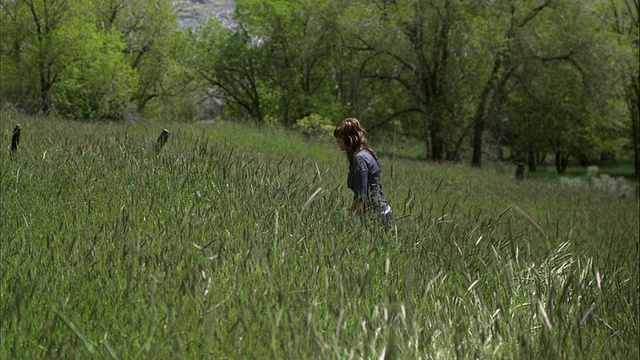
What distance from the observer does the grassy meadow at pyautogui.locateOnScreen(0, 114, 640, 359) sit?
2174 millimetres

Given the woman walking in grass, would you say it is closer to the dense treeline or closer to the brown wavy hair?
the brown wavy hair

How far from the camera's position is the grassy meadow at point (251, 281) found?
2.17 m

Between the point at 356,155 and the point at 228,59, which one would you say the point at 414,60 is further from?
the point at 356,155

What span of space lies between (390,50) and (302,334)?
22434mm

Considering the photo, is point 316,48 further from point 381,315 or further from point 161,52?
point 381,315

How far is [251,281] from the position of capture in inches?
111

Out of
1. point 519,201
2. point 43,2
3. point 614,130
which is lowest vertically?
point 519,201

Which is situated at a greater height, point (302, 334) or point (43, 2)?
point (43, 2)

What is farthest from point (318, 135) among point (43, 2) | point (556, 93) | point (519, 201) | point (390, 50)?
point (556, 93)

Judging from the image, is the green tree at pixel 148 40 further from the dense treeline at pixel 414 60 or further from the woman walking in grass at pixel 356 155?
the woman walking in grass at pixel 356 155

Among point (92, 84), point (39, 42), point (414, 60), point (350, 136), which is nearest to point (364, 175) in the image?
point (350, 136)

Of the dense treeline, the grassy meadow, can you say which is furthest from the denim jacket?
the dense treeline

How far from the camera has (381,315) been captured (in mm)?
2492

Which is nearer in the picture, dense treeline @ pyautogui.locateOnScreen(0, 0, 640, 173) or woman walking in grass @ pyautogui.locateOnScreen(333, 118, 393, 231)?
woman walking in grass @ pyautogui.locateOnScreen(333, 118, 393, 231)
